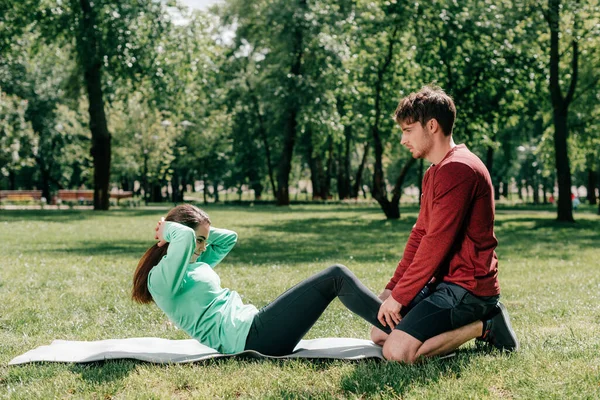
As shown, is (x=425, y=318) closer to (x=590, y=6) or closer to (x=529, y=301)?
(x=529, y=301)

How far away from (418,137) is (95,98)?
2651 centimetres

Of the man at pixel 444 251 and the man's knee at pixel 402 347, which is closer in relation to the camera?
the man at pixel 444 251

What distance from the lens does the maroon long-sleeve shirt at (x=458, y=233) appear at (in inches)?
182

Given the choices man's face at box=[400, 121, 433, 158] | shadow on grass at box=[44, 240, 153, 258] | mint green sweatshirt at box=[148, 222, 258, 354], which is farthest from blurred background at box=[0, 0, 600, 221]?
mint green sweatshirt at box=[148, 222, 258, 354]

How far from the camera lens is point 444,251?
463cm

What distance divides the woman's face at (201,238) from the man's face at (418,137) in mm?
1632

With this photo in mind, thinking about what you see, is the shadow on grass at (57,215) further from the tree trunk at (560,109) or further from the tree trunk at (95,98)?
the tree trunk at (560,109)

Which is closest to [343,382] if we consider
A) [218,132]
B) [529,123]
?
[529,123]

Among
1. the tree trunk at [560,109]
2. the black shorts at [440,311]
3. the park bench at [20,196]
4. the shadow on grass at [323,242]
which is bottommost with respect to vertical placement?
the shadow on grass at [323,242]

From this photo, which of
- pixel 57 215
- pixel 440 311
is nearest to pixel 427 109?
pixel 440 311

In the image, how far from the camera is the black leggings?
4902mm

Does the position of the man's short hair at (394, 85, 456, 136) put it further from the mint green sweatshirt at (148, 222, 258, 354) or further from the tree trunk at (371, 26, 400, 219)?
the tree trunk at (371, 26, 400, 219)

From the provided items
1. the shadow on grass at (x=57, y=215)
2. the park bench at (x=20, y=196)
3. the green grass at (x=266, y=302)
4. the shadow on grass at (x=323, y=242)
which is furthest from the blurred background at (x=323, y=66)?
the green grass at (x=266, y=302)

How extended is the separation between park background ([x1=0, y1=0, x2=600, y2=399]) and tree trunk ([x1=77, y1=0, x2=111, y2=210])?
0.08 metres
